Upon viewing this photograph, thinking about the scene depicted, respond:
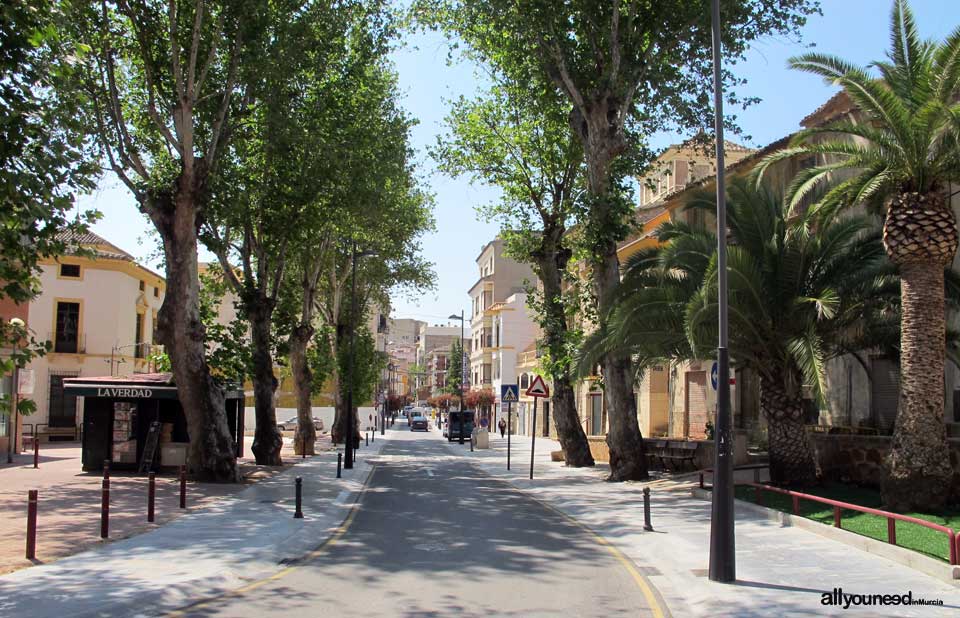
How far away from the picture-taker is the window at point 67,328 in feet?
151

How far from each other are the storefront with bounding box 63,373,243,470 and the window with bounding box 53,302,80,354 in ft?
81.6

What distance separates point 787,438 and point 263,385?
55.3 ft

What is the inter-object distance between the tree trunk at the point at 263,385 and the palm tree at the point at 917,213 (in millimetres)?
18862

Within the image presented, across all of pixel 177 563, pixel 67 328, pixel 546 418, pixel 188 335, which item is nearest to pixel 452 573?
pixel 177 563

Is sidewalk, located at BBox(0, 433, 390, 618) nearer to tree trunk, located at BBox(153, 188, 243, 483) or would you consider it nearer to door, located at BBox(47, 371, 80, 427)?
tree trunk, located at BBox(153, 188, 243, 483)

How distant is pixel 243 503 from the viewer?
17703mm

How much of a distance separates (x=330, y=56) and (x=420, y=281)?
87.7 ft

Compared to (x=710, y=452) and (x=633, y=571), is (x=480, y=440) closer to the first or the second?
(x=710, y=452)

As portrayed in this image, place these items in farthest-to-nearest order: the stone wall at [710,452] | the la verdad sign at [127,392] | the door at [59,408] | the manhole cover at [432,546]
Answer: the door at [59,408] → the stone wall at [710,452] → the la verdad sign at [127,392] → the manhole cover at [432,546]

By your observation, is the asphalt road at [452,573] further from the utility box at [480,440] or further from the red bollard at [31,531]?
the utility box at [480,440]

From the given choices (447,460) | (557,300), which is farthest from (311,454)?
(557,300)

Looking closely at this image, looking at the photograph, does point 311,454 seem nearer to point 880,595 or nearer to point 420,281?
point 420,281

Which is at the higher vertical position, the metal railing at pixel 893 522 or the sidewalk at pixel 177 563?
the metal railing at pixel 893 522

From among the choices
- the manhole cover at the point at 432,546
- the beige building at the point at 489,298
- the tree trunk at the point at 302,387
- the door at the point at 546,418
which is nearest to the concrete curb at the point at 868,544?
the manhole cover at the point at 432,546
